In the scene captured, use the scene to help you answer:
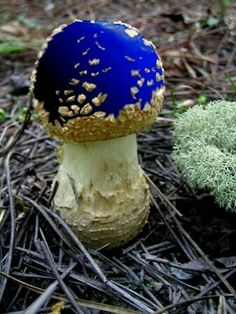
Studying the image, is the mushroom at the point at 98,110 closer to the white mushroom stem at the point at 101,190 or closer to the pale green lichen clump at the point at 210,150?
the white mushroom stem at the point at 101,190

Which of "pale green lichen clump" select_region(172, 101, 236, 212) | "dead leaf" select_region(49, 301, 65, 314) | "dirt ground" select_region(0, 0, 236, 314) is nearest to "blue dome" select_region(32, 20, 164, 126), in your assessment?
"pale green lichen clump" select_region(172, 101, 236, 212)

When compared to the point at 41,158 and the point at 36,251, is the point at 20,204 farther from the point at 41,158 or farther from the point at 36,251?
the point at 41,158

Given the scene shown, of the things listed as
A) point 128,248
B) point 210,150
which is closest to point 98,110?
point 210,150

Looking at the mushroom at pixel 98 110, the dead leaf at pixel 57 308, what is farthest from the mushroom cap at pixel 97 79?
the dead leaf at pixel 57 308

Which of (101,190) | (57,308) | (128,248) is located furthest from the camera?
(128,248)

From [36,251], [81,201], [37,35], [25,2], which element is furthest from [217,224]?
[25,2]

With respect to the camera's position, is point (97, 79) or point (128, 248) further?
point (128, 248)

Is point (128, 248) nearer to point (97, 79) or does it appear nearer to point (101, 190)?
point (101, 190)
